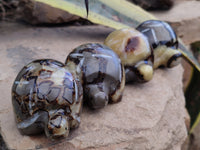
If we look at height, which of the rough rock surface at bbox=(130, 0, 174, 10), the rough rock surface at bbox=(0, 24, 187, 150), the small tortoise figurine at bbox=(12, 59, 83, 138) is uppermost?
the small tortoise figurine at bbox=(12, 59, 83, 138)

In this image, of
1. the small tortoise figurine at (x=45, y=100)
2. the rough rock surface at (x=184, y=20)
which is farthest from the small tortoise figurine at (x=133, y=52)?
the rough rock surface at (x=184, y=20)

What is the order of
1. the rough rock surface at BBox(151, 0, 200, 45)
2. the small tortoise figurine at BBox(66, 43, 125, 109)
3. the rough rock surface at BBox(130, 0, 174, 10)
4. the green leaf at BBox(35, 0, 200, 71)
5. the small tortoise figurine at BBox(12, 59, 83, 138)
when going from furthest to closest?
the rough rock surface at BBox(130, 0, 174, 10) < the rough rock surface at BBox(151, 0, 200, 45) < the green leaf at BBox(35, 0, 200, 71) < the small tortoise figurine at BBox(66, 43, 125, 109) < the small tortoise figurine at BBox(12, 59, 83, 138)

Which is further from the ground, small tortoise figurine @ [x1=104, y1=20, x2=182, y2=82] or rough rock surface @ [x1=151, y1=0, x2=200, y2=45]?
small tortoise figurine @ [x1=104, y1=20, x2=182, y2=82]

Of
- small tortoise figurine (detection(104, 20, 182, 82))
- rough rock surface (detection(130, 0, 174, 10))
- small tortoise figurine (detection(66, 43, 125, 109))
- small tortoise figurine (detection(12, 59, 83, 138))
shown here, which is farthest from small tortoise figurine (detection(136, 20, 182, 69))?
rough rock surface (detection(130, 0, 174, 10))

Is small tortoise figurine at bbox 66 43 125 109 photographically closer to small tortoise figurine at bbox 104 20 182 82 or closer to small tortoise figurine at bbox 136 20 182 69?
small tortoise figurine at bbox 104 20 182 82

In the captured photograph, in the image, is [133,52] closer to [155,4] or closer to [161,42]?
[161,42]

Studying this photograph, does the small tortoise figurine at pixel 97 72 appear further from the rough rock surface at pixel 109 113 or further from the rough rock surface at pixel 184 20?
the rough rock surface at pixel 184 20

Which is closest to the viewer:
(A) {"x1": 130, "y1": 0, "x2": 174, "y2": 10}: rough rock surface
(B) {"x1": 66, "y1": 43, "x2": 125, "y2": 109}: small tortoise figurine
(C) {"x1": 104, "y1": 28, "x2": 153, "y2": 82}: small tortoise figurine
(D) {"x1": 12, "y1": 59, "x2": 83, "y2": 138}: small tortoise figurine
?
(D) {"x1": 12, "y1": 59, "x2": 83, "y2": 138}: small tortoise figurine
